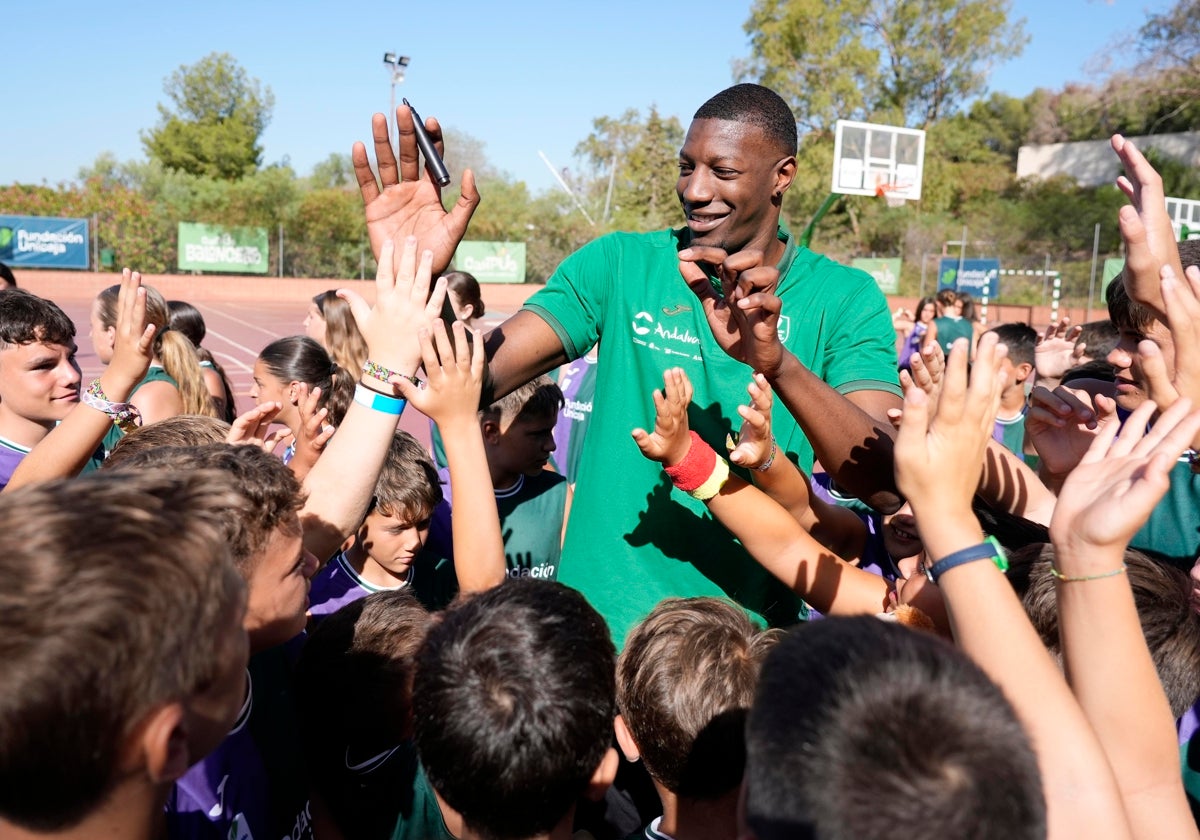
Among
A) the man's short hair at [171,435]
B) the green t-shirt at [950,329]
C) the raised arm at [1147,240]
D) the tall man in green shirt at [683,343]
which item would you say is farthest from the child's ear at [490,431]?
the green t-shirt at [950,329]

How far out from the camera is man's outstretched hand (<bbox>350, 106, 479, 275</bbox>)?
239 cm

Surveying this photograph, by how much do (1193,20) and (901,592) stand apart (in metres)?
40.0

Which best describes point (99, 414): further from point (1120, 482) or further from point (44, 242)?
point (44, 242)

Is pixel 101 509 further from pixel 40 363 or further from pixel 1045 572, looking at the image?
pixel 40 363

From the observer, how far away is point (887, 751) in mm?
1086

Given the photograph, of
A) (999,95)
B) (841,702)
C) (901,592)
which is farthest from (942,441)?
(999,95)

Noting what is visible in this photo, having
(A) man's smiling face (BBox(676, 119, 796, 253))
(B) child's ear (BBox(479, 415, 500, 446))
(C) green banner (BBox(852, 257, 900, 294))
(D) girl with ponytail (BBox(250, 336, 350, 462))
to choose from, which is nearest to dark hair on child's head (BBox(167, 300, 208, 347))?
(D) girl with ponytail (BBox(250, 336, 350, 462))

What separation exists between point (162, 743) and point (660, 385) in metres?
1.65

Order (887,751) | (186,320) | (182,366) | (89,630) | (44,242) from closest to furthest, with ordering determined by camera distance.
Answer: (887,751)
(89,630)
(182,366)
(186,320)
(44,242)

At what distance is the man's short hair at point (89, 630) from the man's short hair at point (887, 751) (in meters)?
0.86

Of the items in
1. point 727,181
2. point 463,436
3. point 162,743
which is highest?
point 727,181

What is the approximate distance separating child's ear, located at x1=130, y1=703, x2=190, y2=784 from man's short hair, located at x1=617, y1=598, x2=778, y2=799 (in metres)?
1.00

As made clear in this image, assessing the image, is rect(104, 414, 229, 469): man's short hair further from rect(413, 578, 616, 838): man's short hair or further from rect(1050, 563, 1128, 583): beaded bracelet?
rect(1050, 563, 1128, 583): beaded bracelet

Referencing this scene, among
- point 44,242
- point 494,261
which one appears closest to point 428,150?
point 44,242
